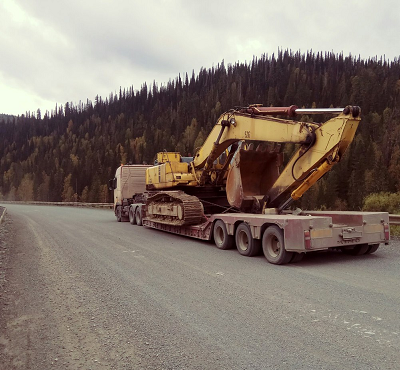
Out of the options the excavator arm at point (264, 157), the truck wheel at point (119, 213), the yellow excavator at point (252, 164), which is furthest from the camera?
the truck wheel at point (119, 213)

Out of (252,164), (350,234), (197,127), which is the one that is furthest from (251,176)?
(197,127)

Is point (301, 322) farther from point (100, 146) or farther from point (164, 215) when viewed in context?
point (100, 146)

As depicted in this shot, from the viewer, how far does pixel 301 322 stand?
4457mm

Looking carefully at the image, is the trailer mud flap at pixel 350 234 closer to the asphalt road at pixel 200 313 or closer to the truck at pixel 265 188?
the truck at pixel 265 188

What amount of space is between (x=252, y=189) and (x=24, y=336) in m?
8.05

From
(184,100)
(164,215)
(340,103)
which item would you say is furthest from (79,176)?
(164,215)

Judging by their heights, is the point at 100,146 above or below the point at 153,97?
below

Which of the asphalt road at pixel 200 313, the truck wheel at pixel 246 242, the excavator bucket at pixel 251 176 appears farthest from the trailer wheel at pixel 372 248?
the excavator bucket at pixel 251 176

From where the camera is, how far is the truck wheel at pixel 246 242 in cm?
877

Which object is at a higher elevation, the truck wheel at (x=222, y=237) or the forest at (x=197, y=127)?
the forest at (x=197, y=127)

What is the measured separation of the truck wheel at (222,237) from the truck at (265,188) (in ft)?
0.09

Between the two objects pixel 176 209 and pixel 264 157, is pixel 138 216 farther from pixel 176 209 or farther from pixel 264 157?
pixel 264 157

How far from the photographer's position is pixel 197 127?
11100 centimetres

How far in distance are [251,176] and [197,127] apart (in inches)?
3984
